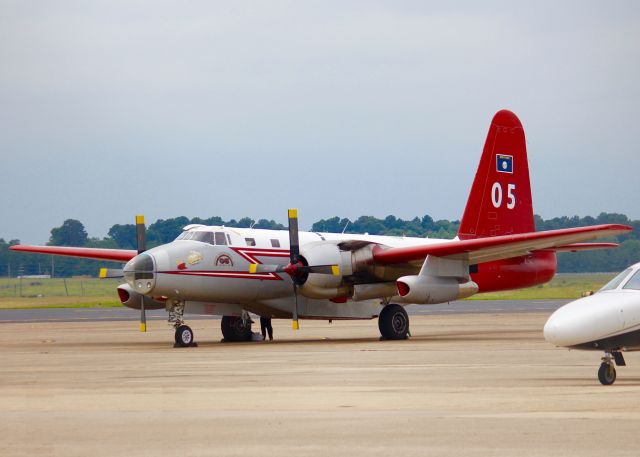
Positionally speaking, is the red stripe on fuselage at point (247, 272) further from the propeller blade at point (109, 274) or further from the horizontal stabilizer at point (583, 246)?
the horizontal stabilizer at point (583, 246)

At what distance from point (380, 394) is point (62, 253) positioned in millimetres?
23350

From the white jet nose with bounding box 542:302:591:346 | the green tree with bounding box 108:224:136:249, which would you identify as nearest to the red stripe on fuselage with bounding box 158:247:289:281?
the white jet nose with bounding box 542:302:591:346

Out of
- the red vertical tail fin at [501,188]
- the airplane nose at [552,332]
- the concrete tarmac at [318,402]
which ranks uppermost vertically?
the red vertical tail fin at [501,188]

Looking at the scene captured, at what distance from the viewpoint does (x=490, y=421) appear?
12.4m

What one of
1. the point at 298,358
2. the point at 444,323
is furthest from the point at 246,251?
the point at 444,323

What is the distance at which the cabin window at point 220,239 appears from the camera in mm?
30720

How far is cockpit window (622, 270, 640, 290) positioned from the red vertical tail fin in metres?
18.1

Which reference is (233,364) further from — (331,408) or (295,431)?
(295,431)

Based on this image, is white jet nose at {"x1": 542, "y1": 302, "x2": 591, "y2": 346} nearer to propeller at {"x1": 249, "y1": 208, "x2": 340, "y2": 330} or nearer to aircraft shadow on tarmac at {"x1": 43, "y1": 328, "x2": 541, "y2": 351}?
aircraft shadow on tarmac at {"x1": 43, "y1": 328, "x2": 541, "y2": 351}

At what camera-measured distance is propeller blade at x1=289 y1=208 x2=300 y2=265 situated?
101ft

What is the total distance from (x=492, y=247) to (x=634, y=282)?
13.9m

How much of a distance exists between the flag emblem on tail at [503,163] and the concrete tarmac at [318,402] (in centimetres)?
851

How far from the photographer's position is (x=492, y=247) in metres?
30.5

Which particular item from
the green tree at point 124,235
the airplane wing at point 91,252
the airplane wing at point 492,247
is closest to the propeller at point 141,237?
the airplane wing at point 91,252
